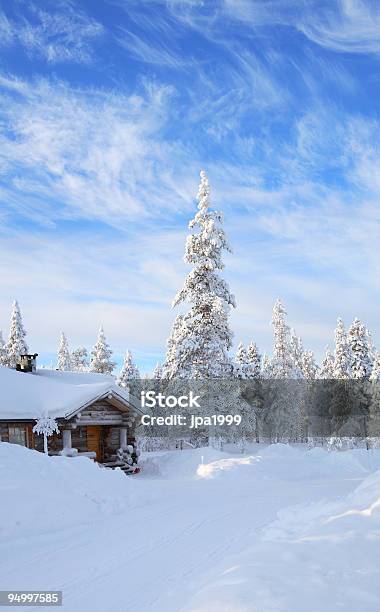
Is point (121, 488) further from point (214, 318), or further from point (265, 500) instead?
point (214, 318)

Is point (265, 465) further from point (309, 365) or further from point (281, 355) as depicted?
point (309, 365)

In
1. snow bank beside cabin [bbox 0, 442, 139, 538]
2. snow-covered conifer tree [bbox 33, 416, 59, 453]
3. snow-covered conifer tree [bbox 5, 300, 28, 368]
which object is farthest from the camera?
snow-covered conifer tree [bbox 5, 300, 28, 368]

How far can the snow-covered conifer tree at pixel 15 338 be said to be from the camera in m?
50.6

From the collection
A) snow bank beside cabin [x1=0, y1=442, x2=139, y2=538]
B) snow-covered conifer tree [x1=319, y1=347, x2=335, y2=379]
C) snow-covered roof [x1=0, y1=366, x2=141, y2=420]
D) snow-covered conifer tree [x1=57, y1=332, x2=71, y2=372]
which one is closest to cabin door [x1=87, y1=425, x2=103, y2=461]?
snow-covered roof [x1=0, y1=366, x2=141, y2=420]

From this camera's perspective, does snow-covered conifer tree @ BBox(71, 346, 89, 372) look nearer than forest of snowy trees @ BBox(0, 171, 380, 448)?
No

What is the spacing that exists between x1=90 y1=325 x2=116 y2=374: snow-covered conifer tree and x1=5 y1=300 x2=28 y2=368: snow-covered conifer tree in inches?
285

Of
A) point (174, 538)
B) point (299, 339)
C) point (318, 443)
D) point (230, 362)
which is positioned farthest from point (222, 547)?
point (299, 339)

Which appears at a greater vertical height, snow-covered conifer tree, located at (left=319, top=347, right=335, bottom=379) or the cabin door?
snow-covered conifer tree, located at (left=319, top=347, right=335, bottom=379)

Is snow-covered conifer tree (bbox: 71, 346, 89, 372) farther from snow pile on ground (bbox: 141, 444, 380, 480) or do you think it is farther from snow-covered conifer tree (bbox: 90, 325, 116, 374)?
snow pile on ground (bbox: 141, 444, 380, 480)

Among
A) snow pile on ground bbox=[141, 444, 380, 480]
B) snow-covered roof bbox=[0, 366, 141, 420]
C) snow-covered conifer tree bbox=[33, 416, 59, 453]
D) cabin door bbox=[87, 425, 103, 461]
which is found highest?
snow-covered roof bbox=[0, 366, 141, 420]

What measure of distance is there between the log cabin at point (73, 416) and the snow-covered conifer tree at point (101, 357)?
25.8 meters

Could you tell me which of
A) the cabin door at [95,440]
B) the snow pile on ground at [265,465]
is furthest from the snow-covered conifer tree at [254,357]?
the cabin door at [95,440]

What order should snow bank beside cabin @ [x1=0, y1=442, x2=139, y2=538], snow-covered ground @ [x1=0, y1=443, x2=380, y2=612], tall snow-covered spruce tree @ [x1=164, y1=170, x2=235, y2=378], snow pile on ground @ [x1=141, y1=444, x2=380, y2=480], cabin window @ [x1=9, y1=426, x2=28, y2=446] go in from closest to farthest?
snow-covered ground @ [x1=0, y1=443, x2=380, y2=612], snow bank beside cabin @ [x1=0, y1=442, x2=139, y2=538], snow pile on ground @ [x1=141, y1=444, x2=380, y2=480], cabin window @ [x1=9, y1=426, x2=28, y2=446], tall snow-covered spruce tree @ [x1=164, y1=170, x2=235, y2=378]

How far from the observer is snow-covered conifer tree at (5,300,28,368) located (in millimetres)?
50562
